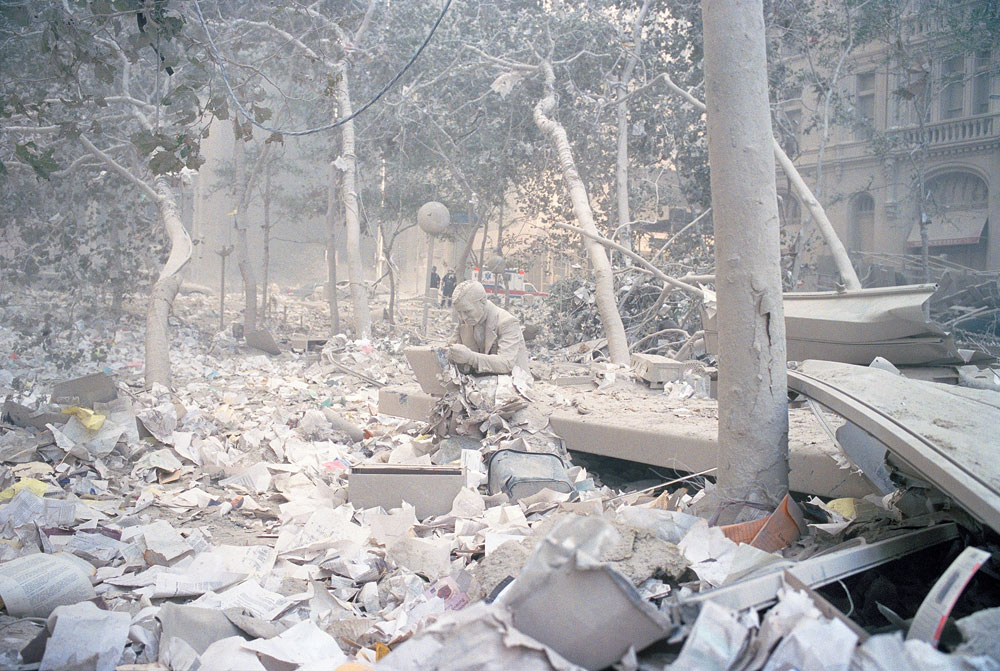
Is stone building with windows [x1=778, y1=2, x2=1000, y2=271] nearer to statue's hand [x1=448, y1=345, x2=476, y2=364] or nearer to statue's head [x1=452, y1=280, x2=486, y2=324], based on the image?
statue's head [x1=452, y1=280, x2=486, y2=324]

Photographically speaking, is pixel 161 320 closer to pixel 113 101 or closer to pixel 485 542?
pixel 113 101

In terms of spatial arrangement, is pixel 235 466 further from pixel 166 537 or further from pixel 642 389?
pixel 642 389

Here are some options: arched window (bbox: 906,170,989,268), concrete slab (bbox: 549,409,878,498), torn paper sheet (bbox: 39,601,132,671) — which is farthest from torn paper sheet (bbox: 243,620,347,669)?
arched window (bbox: 906,170,989,268)

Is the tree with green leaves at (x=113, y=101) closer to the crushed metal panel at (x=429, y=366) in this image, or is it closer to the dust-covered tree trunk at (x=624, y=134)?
the crushed metal panel at (x=429, y=366)

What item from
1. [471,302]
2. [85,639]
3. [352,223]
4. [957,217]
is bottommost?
[85,639]

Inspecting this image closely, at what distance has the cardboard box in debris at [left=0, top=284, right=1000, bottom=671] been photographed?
1830 millimetres

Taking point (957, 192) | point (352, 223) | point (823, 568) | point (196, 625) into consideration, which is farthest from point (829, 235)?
point (957, 192)

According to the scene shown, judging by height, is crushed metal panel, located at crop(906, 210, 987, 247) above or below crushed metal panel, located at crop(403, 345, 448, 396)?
above

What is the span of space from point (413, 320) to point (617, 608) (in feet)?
54.2

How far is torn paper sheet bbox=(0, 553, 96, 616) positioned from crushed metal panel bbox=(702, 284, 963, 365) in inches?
200

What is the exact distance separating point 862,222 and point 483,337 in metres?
18.1

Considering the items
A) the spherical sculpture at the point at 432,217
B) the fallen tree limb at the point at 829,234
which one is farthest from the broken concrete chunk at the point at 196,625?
the spherical sculpture at the point at 432,217

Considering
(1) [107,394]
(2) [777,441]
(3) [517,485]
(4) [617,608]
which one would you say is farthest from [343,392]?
(4) [617,608]

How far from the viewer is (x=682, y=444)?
504 centimetres
